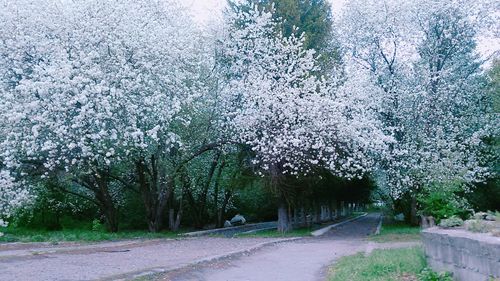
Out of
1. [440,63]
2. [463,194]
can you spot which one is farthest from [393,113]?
[463,194]

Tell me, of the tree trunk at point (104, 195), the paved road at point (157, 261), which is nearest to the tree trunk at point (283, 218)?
the paved road at point (157, 261)

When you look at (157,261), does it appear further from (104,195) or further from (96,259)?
(104,195)

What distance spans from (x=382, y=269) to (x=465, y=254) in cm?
344

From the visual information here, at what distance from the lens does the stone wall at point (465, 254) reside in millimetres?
6512

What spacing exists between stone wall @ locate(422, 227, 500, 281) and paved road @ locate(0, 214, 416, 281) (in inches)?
108

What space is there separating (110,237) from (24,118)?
17.1ft

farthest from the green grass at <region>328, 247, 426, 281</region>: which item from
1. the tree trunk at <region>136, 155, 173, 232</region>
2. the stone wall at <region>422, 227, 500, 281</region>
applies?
the tree trunk at <region>136, 155, 173, 232</region>

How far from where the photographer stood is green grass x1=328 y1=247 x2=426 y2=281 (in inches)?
395

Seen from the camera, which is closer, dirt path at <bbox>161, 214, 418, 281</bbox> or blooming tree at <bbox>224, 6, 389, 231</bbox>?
dirt path at <bbox>161, 214, 418, 281</bbox>

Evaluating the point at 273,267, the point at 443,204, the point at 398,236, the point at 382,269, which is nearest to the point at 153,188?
the point at 398,236

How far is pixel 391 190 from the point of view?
27203 mm

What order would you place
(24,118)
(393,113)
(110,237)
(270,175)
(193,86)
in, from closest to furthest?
A: (24,118) → (110,237) → (193,86) → (270,175) → (393,113)

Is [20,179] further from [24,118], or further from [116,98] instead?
[116,98]

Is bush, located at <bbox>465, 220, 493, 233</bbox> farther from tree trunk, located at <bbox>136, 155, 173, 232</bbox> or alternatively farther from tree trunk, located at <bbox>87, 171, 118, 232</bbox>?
tree trunk, located at <bbox>87, 171, 118, 232</bbox>
